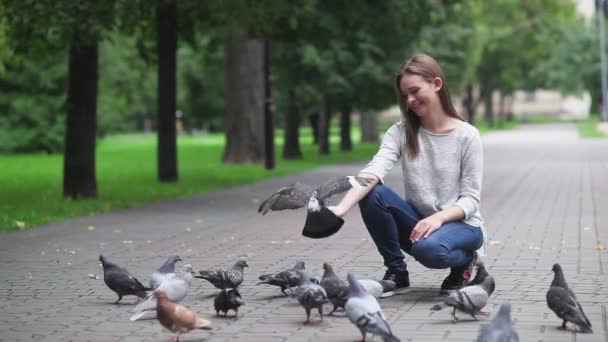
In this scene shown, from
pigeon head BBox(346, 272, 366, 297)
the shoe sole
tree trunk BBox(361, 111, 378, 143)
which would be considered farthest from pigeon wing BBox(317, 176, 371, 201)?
tree trunk BBox(361, 111, 378, 143)

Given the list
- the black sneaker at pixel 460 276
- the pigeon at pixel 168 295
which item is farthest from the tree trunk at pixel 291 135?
the pigeon at pixel 168 295

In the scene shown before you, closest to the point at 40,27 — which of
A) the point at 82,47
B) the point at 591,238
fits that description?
the point at 82,47

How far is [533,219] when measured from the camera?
14.9m

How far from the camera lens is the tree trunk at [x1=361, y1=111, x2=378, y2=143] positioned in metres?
51.9

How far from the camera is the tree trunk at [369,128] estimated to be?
51.9 m

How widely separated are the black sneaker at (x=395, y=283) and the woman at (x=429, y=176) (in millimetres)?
250

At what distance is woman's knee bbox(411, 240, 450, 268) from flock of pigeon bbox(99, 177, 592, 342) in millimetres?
248

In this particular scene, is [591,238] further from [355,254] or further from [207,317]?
[207,317]

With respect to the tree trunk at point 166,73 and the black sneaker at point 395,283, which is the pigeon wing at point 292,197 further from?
the tree trunk at point 166,73

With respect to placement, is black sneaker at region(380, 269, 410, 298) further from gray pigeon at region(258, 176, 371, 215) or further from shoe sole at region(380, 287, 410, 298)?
gray pigeon at region(258, 176, 371, 215)

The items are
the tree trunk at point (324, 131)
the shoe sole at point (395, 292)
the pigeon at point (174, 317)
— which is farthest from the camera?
the tree trunk at point (324, 131)

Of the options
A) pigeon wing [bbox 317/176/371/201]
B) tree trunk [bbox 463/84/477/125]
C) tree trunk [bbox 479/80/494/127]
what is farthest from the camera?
tree trunk [bbox 479/80/494/127]

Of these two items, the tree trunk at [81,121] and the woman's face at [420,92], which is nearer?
the woman's face at [420,92]

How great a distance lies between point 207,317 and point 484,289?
1.81m
